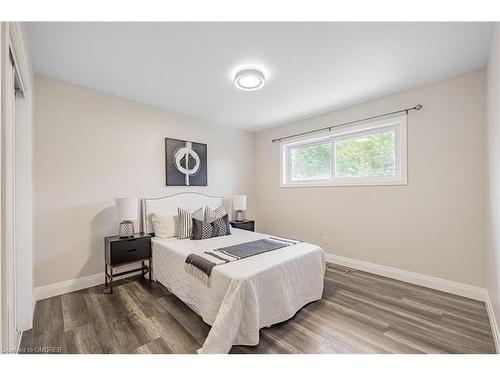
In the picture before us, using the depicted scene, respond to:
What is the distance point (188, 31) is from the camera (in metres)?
1.71

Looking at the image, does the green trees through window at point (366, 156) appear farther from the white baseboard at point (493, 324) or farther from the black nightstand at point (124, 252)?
the black nightstand at point (124, 252)

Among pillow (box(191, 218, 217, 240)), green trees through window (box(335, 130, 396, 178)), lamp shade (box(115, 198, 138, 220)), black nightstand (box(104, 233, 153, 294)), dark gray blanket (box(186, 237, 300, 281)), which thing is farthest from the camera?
green trees through window (box(335, 130, 396, 178))

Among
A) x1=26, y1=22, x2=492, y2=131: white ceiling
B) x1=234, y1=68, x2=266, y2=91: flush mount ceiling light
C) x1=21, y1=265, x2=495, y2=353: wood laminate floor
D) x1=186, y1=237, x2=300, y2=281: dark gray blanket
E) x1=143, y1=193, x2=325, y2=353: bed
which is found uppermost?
x1=26, y1=22, x2=492, y2=131: white ceiling

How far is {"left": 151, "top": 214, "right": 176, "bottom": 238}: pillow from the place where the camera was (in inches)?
115

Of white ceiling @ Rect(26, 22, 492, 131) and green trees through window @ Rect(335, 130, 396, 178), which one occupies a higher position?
white ceiling @ Rect(26, 22, 492, 131)

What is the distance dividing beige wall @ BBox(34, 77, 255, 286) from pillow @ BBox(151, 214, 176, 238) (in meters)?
0.44

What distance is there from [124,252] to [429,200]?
3.66m

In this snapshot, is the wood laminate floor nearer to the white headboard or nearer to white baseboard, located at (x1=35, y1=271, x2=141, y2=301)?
white baseboard, located at (x1=35, y1=271, x2=141, y2=301)

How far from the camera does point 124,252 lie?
2.56 m

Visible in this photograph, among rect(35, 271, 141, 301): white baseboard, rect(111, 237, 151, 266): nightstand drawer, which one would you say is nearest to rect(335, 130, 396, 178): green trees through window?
rect(111, 237, 151, 266): nightstand drawer

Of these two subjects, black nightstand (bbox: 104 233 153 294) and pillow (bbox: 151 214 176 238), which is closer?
black nightstand (bbox: 104 233 153 294)

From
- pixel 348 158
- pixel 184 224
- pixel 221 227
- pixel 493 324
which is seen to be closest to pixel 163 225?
pixel 184 224

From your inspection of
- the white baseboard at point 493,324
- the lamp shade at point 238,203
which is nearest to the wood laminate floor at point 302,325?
the white baseboard at point 493,324
